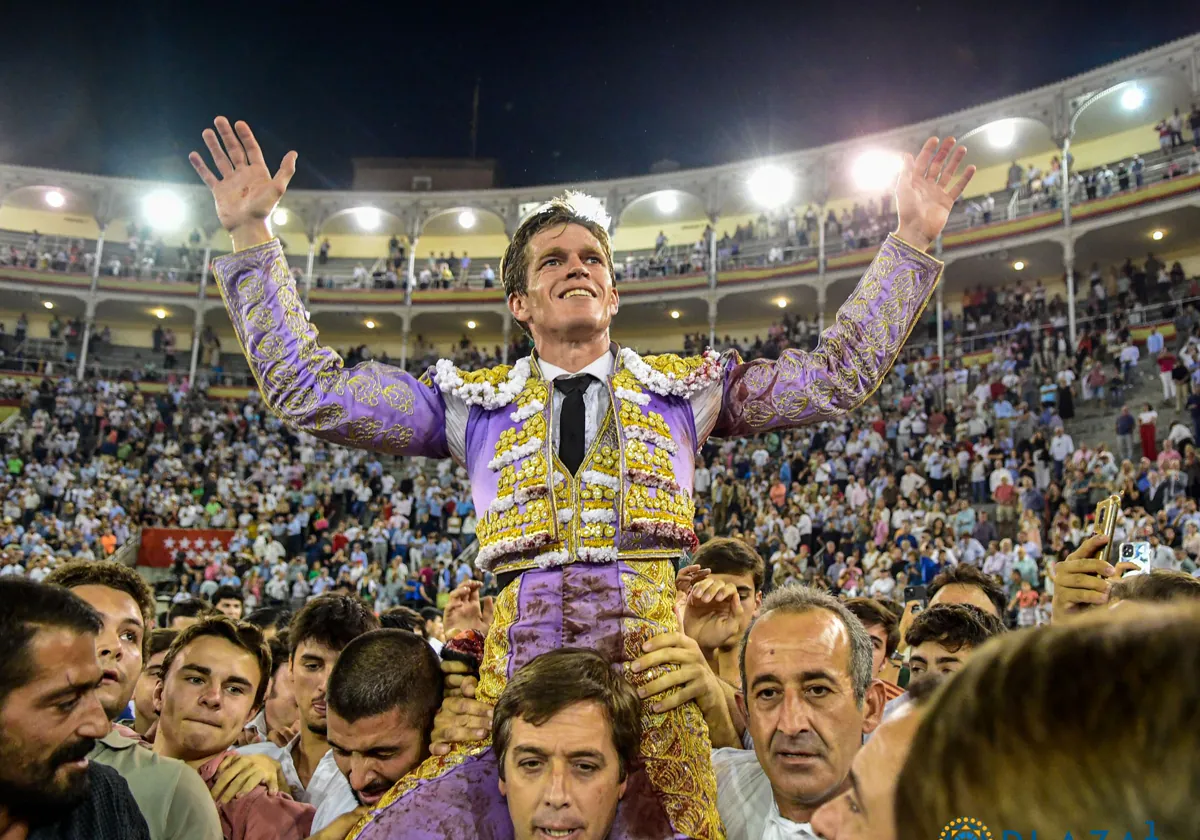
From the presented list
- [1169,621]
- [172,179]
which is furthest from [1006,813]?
[172,179]

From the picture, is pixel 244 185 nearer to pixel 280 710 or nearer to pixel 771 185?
pixel 280 710

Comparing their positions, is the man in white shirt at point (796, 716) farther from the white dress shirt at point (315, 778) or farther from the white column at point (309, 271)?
the white column at point (309, 271)

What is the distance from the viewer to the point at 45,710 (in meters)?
1.89

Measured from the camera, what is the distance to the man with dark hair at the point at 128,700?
8.32 ft

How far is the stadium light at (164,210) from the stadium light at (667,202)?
14.7m

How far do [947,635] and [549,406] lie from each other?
213cm

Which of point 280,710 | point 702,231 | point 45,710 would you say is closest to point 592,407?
point 45,710

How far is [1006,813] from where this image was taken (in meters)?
0.69

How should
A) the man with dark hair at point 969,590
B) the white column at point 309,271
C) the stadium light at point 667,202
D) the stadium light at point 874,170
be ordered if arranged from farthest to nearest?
the white column at point 309,271 → the stadium light at point 667,202 → the stadium light at point 874,170 → the man with dark hair at point 969,590

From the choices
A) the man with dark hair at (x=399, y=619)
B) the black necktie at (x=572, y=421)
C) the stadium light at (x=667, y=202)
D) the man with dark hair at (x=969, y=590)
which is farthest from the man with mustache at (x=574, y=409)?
the stadium light at (x=667, y=202)

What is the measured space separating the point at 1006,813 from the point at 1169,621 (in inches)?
7.3

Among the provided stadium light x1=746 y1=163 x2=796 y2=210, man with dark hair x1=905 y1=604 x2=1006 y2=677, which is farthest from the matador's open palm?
stadium light x1=746 y1=163 x2=796 y2=210

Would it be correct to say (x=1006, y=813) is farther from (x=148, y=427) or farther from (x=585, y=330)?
(x=148, y=427)

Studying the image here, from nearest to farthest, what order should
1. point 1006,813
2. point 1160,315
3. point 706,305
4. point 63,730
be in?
1. point 1006,813
2. point 63,730
3. point 1160,315
4. point 706,305
